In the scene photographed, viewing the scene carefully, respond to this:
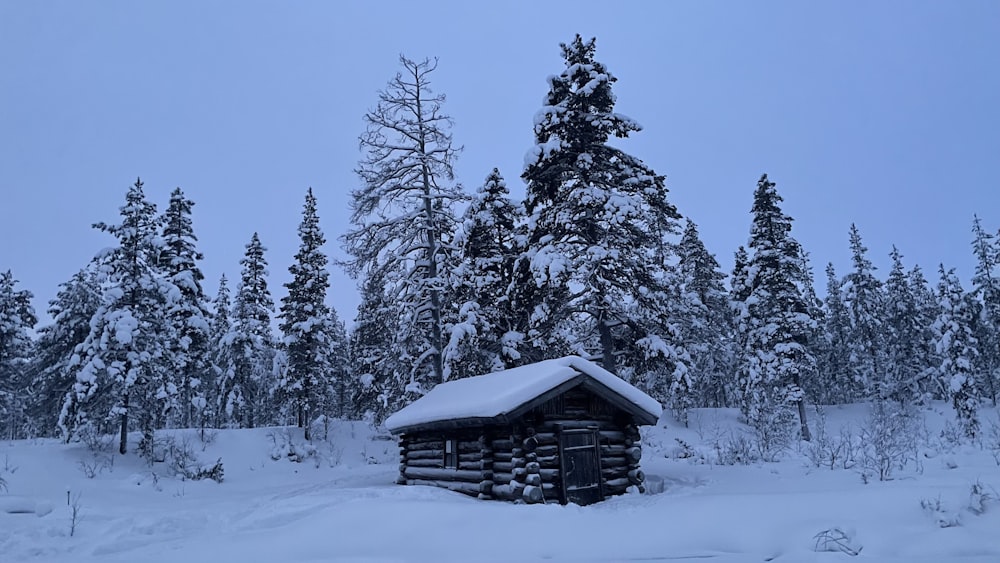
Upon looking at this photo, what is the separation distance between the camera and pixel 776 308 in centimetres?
3169

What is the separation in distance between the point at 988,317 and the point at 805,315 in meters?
23.5

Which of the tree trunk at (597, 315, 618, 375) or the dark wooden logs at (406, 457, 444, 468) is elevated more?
the tree trunk at (597, 315, 618, 375)

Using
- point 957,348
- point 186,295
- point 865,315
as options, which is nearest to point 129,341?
point 186,295

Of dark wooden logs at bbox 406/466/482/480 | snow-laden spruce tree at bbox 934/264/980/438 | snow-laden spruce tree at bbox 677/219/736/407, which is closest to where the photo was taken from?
dark wooden logs at bbox 406/466/482/480

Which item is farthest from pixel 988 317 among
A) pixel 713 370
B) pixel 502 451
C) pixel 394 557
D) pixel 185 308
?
pixel 185 308

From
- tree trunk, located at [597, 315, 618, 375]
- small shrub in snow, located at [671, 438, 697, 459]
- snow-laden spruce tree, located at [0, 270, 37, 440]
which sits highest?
snow-laden spruce tree, located at [0, 270, 37, 440]

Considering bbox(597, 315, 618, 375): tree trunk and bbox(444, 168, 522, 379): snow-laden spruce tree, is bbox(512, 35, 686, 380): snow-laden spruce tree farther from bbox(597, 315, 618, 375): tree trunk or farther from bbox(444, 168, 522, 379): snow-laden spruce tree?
bbox(444, 168, 522, 379): snow-laden spruce tree

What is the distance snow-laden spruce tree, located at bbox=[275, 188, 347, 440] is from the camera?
31875 mm

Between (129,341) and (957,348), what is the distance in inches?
1697

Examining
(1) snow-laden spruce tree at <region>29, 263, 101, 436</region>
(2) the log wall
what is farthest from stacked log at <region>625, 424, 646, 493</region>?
(1) snow-laden spruce tree at <region>29, 263, 101, 436</region>

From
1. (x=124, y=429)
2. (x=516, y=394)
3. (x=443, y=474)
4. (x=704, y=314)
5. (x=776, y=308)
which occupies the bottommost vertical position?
(x=443, y=474)

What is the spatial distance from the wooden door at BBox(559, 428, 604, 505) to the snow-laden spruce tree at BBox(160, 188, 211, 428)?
868 inches

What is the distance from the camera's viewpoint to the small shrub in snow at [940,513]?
26.7ft

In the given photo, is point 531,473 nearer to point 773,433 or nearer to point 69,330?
point 773,433
